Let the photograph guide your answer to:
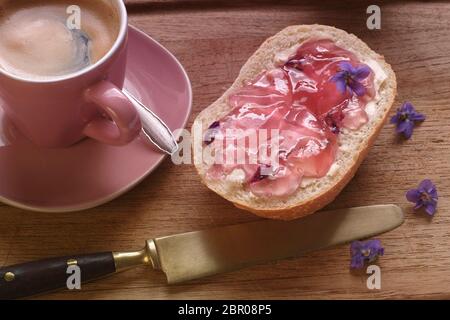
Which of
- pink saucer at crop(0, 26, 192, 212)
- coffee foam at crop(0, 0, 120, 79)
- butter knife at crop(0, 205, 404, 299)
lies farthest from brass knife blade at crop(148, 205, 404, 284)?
coffee foam at crop(0, 0, 120, 79)

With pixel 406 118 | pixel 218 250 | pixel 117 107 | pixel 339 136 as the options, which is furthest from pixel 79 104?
pixel 406 118

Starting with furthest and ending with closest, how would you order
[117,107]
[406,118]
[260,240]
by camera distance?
[406,118] → [260,240] → [117,107]

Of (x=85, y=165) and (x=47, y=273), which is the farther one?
(x=85, y=165)

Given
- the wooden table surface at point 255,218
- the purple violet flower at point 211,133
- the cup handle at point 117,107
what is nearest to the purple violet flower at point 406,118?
the wooden table surface at point 255,218

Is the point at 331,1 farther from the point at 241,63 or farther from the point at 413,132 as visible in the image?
the point at 413,132

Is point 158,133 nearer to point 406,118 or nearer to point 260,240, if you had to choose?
point 260,240

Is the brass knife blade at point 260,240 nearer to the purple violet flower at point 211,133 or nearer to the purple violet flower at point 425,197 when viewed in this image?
the purple violet flower at point 425,197

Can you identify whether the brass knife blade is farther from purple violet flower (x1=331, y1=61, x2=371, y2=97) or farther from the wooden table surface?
purple violet flower (x1=331, y1=61, x2=371, y2=97)

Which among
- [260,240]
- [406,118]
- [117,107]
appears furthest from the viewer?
[406,118]
